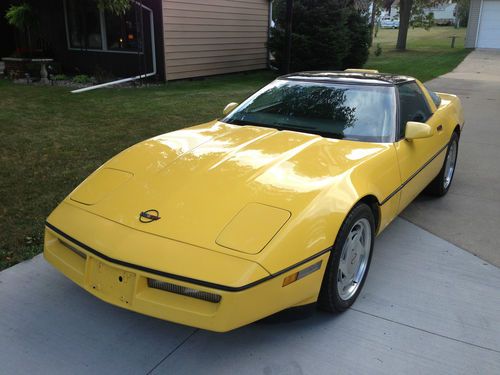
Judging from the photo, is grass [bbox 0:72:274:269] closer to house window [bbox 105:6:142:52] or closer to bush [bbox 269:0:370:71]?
house window [bbox 105:6:142:52]

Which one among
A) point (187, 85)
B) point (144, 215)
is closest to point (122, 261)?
point (144, 215)

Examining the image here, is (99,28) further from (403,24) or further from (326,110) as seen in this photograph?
(403,24)

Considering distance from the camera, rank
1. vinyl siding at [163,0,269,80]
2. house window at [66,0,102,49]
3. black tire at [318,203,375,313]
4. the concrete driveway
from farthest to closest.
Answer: house window at [66,0,102,49] < vinyl siding at [163,0,269,80] < black tire at [318,203,375,313] < the concrete driveway

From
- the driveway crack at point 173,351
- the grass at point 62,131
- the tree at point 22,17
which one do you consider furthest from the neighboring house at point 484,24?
the driveway crack at point 173,351

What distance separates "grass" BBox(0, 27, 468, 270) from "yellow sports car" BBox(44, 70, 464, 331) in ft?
3.92

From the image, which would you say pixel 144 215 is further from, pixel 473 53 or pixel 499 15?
pixel 499 15

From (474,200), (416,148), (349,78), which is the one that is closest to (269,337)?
(416,148)

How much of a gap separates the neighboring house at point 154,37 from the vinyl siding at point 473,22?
1688 centimetres

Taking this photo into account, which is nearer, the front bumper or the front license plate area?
the front bumper

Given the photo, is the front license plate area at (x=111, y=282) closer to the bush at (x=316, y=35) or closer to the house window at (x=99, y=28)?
the house window at (x=99, y=28)

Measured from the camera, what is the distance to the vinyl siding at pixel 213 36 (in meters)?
12.1

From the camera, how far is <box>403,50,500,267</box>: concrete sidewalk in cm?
399

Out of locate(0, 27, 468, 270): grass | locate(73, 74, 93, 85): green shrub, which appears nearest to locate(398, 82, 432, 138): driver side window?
locate(0, 27, 468, 270): grass

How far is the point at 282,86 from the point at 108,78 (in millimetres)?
9035
